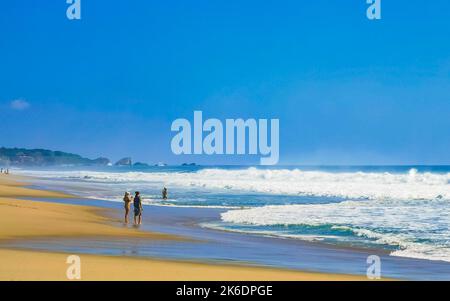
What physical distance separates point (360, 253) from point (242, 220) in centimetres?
941

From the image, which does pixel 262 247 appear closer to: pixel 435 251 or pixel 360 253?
pixel 360 253

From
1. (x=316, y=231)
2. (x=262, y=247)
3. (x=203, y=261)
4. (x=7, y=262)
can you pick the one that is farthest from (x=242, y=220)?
(x=7, y=262)

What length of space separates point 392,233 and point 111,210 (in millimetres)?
13542

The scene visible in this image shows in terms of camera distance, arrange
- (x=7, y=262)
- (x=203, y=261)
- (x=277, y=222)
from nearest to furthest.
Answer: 1. (x=7, y=262)
2. (x=203, y=261)
3. (x=277, y=222)

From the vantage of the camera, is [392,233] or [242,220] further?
[242,220]

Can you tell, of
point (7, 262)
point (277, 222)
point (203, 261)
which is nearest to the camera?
point (7, 262)
